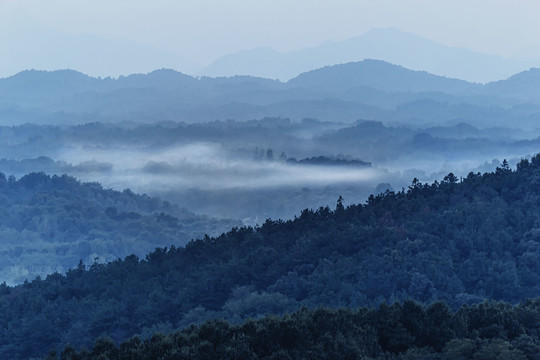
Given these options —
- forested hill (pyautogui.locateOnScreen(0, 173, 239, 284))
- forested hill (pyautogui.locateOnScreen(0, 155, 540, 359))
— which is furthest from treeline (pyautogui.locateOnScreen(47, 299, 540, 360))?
forested hill (pyautogui.locateOnScreen(0, 173, 239, 284))

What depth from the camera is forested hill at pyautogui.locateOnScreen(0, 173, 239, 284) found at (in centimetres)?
12800

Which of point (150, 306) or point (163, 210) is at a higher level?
point (163, 210)

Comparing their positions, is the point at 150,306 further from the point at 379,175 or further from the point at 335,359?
the point at 379,175

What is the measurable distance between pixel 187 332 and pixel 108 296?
22.8 meters

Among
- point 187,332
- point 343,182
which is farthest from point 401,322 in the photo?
point 343,182

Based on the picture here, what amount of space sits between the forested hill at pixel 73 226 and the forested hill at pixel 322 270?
7098 centimetres

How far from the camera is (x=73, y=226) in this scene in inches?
5448

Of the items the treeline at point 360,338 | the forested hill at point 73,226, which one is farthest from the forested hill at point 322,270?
the forested hill at point 73,226

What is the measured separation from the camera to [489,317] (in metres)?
29.0

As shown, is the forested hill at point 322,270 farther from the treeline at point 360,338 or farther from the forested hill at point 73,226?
the forested hill at point 73,226

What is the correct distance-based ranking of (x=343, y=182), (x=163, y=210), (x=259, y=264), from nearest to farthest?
(x=259, y=264) → (x=163, y=210) → (x=343, y=182)

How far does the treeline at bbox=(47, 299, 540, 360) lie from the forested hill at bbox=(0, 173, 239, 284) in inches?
3781

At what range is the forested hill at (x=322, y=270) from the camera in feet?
142

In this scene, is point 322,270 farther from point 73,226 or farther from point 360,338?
point 73,226
